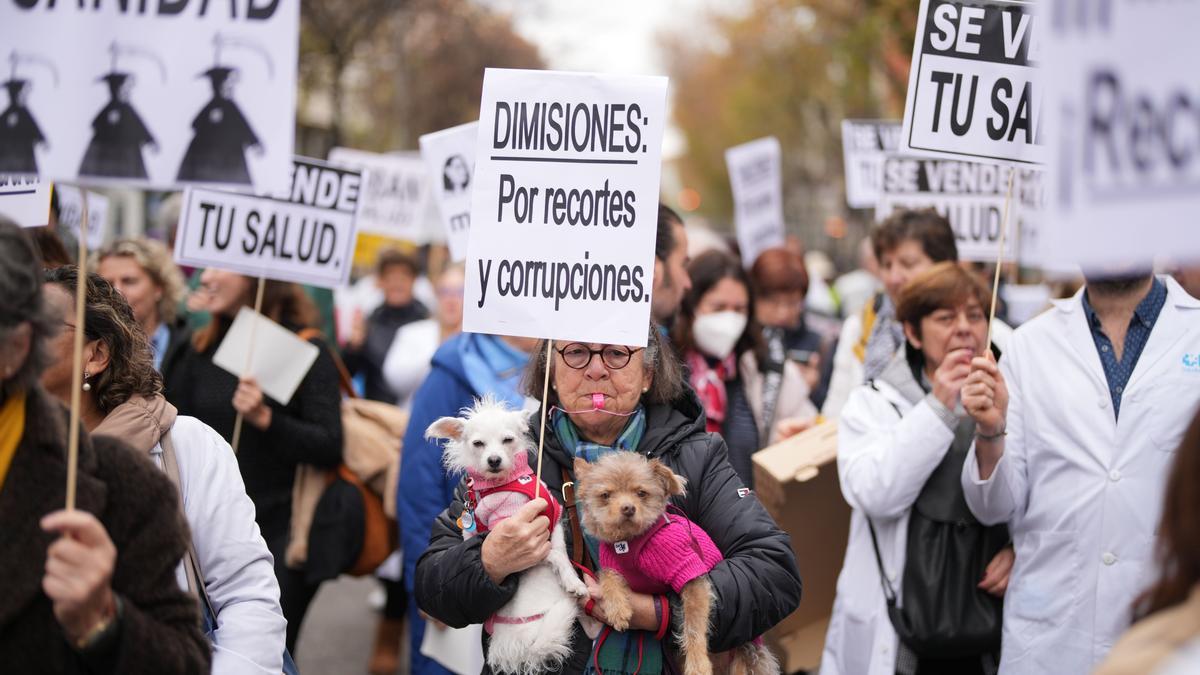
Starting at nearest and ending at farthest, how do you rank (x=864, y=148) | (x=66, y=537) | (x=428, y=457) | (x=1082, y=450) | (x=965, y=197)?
(x=66, y=537) < (x=1082, y=450) < (x=428, y=457) < (x=965, y=197) < (x=864, y=148)

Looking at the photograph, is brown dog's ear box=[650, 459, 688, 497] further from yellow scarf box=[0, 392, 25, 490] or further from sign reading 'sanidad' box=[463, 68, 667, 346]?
yellow scarf box=[0, 392, 25, 490]

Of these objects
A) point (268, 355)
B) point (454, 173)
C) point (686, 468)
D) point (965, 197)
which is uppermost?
point (965, 197)

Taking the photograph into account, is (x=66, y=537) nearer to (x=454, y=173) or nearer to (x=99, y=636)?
(x=99, y=636)

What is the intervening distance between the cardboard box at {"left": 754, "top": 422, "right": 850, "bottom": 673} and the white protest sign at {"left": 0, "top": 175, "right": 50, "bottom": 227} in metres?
2.85

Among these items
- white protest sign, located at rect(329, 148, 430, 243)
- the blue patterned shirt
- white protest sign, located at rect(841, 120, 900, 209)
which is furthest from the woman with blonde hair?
white protest sign, located at rect(841, 120, 900, 209)

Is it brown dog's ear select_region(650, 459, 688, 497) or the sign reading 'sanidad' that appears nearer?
brown dog's ear select_region(650, 459, 688, 497)

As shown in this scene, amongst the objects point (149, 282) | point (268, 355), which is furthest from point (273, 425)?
point (149, 282)

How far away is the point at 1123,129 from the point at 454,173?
4.30 meters

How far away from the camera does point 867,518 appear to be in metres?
4.59

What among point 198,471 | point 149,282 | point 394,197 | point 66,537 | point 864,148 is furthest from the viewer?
point 394,197

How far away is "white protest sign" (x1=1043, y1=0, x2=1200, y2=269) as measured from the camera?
7.86ft

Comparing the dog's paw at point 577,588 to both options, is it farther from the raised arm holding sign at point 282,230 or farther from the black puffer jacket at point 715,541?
the raised arm holding sign at point 282,230

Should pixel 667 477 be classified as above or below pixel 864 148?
below

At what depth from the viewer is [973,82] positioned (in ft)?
14.2
